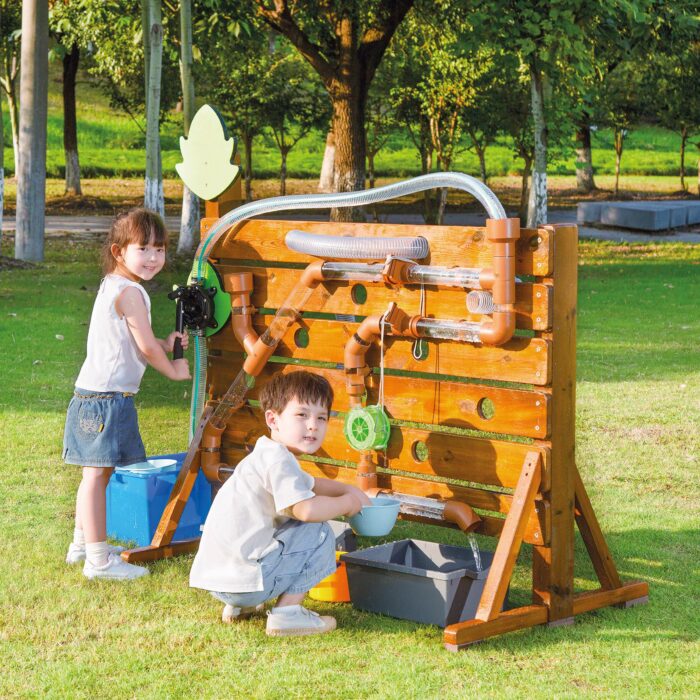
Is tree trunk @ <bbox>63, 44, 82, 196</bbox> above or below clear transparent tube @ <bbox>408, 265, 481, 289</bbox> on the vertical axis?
above

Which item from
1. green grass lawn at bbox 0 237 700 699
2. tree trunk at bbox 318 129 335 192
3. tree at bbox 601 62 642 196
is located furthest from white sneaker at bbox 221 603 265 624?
Answer: tree at bbox 601 62 642 196

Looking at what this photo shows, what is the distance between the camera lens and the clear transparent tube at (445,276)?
15.4ft

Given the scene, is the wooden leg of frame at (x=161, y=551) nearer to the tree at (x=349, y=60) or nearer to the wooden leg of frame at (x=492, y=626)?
the wooden leg of frame at (x=492, y=626)

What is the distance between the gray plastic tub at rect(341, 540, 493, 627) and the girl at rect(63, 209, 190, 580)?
101 centimetres

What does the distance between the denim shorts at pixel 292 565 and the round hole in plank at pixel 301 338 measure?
1.07 m

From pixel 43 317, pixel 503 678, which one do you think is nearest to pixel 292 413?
pixel 503 678

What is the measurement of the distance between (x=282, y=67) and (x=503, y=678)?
29.9 m

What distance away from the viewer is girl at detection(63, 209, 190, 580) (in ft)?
17.1

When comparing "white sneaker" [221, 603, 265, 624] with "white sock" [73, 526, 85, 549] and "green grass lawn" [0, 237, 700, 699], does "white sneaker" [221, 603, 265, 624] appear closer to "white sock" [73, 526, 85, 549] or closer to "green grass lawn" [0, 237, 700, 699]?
"green grass lawn" [0, 237, 700, 699]

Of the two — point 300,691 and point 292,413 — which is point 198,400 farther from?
point 300,691

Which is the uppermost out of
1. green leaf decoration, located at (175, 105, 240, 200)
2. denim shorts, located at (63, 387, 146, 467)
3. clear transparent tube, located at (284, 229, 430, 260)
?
green leaf decoration, located at (175, 105, 240, 200)

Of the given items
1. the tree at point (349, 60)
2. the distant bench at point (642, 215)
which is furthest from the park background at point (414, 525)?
the distant bench at point (642, 215)

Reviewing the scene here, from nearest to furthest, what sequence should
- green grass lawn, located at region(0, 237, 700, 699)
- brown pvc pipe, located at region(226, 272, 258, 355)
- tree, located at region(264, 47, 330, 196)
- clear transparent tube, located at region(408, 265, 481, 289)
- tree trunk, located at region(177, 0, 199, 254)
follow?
green grass lawn, located at region(0, 237, 700, 699)
clear transparent tube, located at region(408, 265, 481, 289)
brown pvc pipe, located at region(226, 272, 258, 355)
tree trunk, located at region(177, 0, 199, 254)
tree, located at region(264, 47, 330, 196)

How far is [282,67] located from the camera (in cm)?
3269
